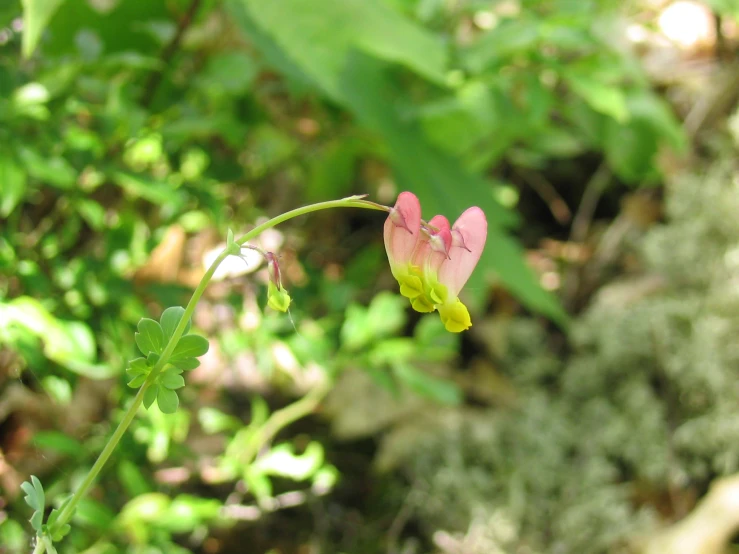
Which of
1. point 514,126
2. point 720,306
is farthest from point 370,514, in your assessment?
point 720,306

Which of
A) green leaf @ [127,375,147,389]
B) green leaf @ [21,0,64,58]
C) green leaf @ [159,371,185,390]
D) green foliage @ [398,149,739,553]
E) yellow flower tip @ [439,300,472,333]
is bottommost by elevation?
green foliage @ [398,149,739,553]

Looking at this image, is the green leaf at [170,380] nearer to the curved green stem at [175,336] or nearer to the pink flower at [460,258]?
the curved green stem at [175,336]

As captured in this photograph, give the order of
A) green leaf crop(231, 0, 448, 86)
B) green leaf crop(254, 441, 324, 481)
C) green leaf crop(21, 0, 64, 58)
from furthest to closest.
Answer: green leaf crop(254, 441, 324, 481) < green leaf crop(231, 0, 448, 86) < green leaf crop(21, 0, 64, 58)

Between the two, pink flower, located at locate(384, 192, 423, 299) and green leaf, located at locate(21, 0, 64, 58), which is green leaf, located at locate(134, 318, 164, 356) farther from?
green leaf, located at locate(21, 0, 64, 58)

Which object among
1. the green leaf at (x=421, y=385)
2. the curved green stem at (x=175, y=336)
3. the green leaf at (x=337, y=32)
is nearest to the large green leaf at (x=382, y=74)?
the green leaf at (x=337, y=32)

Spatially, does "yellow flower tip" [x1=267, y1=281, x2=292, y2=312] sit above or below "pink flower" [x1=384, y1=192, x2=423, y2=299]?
below

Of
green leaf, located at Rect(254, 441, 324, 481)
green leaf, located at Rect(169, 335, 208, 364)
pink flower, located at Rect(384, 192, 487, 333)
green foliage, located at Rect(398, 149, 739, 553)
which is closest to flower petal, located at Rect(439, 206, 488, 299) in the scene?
pink flower, located at Rect(384, 192, 487, 333)
